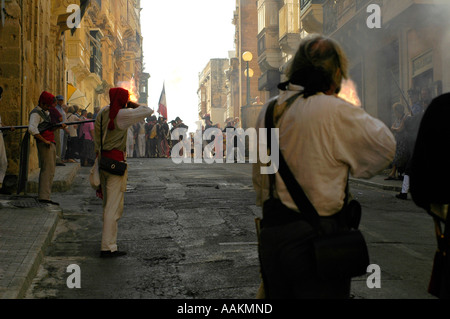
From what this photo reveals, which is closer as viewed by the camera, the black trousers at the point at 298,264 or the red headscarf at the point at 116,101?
the black trousers at the point at 298,264

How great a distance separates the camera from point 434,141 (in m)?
2.55

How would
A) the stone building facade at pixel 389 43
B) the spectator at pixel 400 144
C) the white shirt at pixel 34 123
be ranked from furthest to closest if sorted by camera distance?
1. the stone building facade at pixel 389 43
2. the spectator at pixel 400 144
3. the white shirt at pixel 34 123

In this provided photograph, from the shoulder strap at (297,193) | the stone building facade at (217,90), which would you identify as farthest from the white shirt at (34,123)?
the stone building facade at (217,90)

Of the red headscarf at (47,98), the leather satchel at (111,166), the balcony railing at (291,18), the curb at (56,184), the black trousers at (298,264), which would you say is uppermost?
the balcony railing at (291,18)

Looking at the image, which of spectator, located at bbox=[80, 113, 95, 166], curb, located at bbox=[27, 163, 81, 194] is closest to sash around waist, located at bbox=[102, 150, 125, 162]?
curb, located at bbox=[27, 163, 81, 194]

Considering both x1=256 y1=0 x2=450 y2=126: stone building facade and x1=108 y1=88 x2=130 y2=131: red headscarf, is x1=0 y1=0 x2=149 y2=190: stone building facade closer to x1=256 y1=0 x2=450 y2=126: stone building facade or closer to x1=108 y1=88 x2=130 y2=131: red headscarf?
x1=108 y1=88 x2=130 y2=131: red headscarf

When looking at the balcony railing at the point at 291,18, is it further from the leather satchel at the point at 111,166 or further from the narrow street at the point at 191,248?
the leather satchel at the point at 111,166

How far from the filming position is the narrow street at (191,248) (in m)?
5.23

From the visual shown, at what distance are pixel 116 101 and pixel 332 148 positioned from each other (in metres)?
4.30

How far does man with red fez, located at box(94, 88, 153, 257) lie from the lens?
6656mm

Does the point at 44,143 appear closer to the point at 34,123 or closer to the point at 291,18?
the point at 34,123

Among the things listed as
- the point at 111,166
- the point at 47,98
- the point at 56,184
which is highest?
the point at 47,98

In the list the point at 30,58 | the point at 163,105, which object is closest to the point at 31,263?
the point at 30,58

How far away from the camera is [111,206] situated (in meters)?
Answer: 6.70
